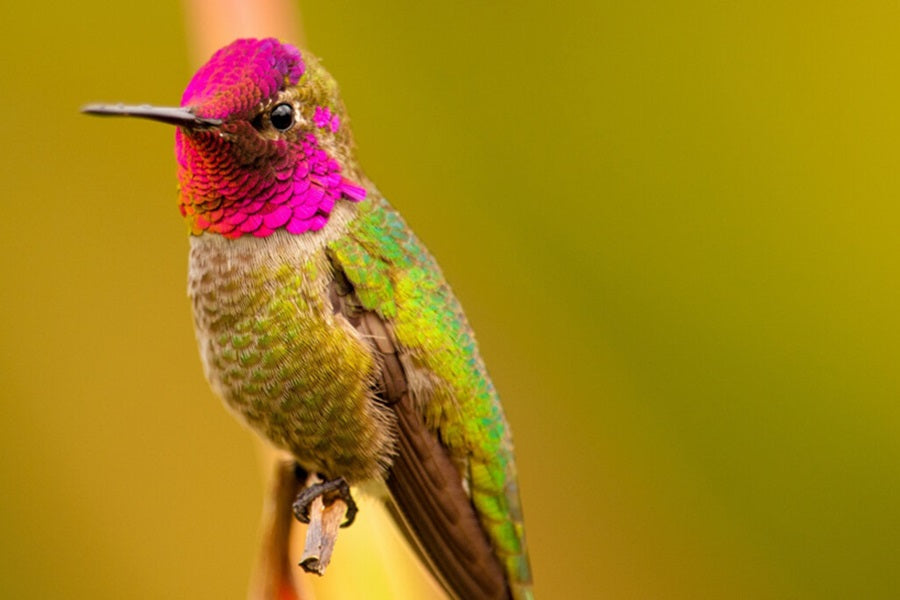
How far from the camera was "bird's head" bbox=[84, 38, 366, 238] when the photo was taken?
98cm

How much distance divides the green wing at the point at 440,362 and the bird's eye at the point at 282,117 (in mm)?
157

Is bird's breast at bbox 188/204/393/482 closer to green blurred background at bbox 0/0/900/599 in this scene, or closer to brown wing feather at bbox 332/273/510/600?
brown wing feather at bbox 332/273/510/600

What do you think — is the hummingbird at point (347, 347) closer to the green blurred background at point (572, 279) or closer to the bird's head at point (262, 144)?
the bird's head at point (262, 144)

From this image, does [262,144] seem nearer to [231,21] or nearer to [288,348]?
[231,21]

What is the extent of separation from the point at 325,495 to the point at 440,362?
20cm

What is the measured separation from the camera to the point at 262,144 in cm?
105

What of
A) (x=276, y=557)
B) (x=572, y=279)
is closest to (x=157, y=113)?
(x=276, y=557)

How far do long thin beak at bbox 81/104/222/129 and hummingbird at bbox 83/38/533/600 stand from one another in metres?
0.15

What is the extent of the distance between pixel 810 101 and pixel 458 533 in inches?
30.1

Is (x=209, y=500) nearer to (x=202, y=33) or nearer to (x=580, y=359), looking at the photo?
(x=580, y=359)

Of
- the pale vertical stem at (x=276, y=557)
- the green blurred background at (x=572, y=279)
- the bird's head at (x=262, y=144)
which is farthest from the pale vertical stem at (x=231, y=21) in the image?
the green blurred background at (x=572, y=279)

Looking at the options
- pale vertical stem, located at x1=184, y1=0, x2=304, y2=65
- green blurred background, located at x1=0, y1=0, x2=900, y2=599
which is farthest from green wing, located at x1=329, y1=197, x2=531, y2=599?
green blurred background, located at x1=0, y1=0, x2=900, y2=599

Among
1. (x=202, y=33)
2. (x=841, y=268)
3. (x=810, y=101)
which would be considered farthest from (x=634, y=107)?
(x=202, y=33)

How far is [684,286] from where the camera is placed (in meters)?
1.66
